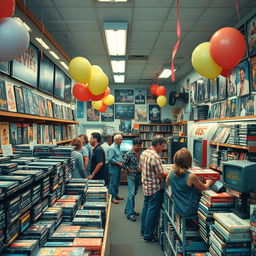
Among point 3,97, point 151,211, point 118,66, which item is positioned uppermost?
point 118,66

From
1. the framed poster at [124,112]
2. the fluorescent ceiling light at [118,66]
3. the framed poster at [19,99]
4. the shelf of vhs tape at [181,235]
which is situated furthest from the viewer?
the framed poster at [124,112]

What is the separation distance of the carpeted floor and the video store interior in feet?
0.06

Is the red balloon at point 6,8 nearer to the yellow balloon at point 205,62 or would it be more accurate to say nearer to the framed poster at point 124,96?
the yellow balloon at point 205,62

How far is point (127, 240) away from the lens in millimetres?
3820

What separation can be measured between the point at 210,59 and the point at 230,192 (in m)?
1.49

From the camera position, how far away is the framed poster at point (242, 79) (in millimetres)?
3787

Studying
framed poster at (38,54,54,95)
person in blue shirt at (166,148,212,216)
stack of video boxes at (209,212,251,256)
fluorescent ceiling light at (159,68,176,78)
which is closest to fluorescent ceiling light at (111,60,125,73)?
fluorescent ceiling light at (159,68,176,78)

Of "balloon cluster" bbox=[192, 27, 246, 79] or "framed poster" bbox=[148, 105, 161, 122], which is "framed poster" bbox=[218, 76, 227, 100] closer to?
"balloon cluster" bbox=[192, 27, 246, 79]

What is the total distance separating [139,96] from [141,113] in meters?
0.72

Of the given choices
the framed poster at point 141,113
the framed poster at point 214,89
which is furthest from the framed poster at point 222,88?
the framed poster at point 141,113

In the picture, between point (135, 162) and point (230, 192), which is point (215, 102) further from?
point (230, 192)

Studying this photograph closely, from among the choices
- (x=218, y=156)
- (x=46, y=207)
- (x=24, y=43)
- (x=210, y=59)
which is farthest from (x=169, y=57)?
(x=46, y=207)

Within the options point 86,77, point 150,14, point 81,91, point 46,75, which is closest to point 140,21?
point 150,14

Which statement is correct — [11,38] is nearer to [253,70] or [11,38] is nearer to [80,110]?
[253,70]
